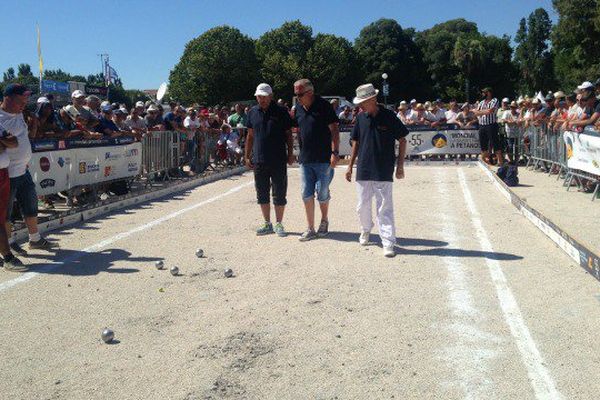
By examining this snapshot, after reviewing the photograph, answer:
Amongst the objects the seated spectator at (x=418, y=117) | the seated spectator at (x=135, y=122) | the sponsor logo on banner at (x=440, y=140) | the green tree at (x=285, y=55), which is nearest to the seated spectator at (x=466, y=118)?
the sponsor logo on banner at (x=440, y=140)

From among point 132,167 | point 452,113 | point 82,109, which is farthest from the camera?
point 452,113

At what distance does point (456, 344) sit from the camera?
→ 14.8 feet

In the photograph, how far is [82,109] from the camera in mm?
12492

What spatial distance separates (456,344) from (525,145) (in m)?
15.5

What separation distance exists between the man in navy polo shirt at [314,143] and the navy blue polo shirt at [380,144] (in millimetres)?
693

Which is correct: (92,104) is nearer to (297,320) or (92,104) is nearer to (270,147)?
(270,147)

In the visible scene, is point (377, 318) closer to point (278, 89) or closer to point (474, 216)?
point (474, 216)

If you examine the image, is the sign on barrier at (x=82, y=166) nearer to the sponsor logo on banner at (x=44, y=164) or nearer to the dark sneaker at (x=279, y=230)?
the sponsor logo on banner at (x=44, y=164)

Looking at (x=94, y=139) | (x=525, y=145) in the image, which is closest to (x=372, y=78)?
(x=525, y=145)

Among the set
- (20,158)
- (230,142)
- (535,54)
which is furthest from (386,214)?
(535,54)

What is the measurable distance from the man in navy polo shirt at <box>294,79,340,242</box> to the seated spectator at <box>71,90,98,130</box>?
5.77 metres

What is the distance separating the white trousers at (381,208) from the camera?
7.32 metres

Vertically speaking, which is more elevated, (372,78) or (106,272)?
(372,78)

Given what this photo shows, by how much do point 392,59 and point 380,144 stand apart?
3025 inches
